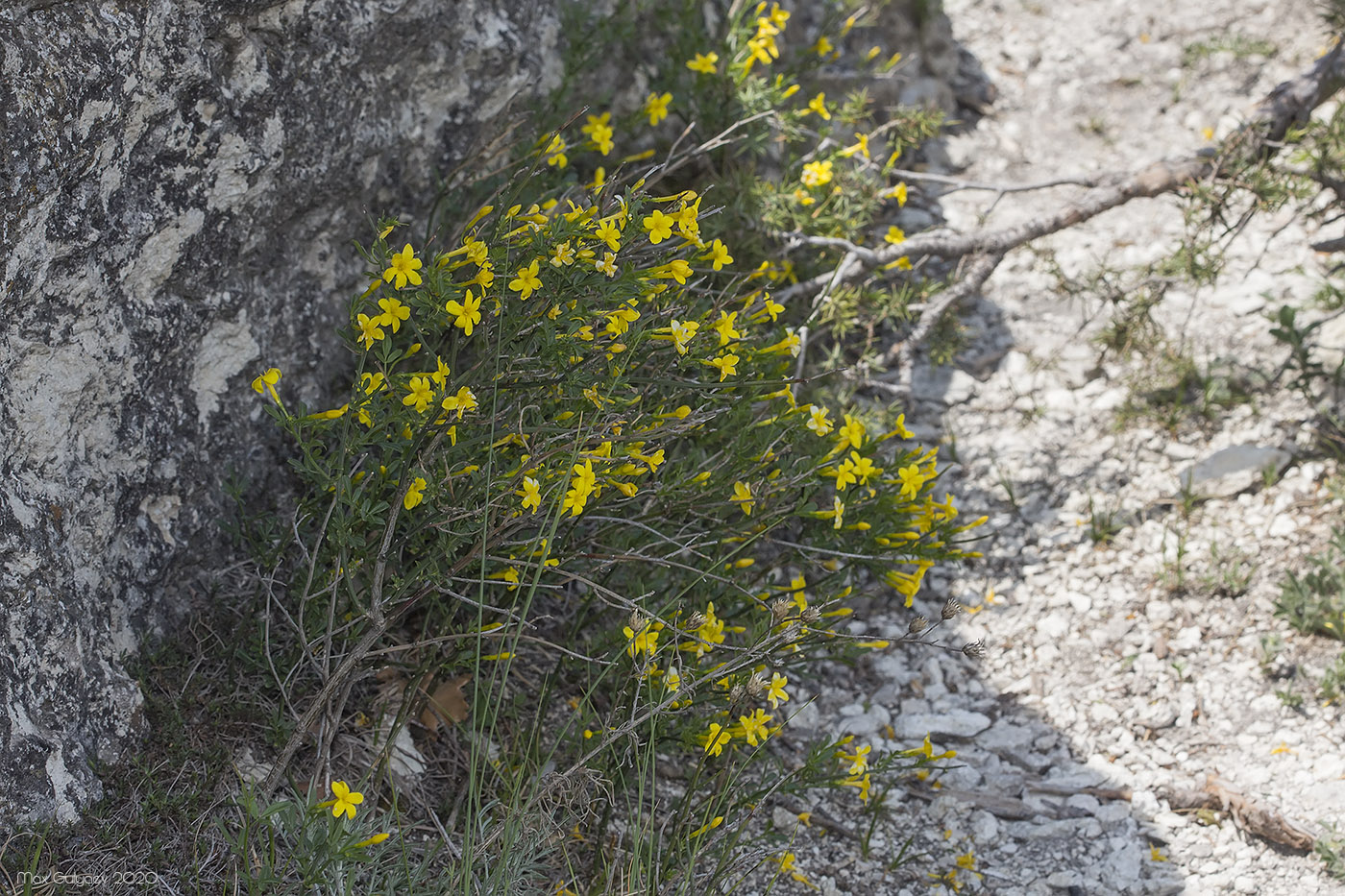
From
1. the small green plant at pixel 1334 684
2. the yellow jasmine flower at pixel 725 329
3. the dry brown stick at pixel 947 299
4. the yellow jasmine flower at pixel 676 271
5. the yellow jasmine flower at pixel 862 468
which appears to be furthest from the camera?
the dry brown stick at pixel 947 299

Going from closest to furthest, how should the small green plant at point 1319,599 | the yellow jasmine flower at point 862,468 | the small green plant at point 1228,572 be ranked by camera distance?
the yellow jasmine flower at point 862,468 → the small green plant at point 1319,599 → the small green plant at point 1228,572

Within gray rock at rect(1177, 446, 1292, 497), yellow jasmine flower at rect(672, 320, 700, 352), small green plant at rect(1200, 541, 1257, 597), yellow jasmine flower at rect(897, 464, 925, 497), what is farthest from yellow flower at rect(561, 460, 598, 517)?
gray rock at rect(1177, 446, 1292, 497)

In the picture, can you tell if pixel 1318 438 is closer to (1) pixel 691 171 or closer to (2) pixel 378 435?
(1) pixel 691 171

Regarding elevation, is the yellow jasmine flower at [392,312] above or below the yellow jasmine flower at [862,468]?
above

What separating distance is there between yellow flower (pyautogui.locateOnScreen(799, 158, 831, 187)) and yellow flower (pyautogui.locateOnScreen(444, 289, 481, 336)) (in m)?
1.52

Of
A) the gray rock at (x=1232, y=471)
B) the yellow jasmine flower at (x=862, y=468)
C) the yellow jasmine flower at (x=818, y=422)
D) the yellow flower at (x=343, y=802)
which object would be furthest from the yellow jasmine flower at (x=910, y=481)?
the yellow flower at (x=343, y=802)

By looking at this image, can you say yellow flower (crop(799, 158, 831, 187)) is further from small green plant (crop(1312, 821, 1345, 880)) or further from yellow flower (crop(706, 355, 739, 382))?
small green plant (crop(1312, 821, 1345, 880))

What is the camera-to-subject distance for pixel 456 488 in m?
2.39

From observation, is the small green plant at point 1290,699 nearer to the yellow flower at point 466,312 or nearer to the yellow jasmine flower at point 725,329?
the yellow jasmine flower at point 725,329

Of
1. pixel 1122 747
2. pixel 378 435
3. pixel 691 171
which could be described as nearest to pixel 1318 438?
pixel 1122 747

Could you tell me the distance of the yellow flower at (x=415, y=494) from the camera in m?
2.27

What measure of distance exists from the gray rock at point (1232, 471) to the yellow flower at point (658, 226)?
223cm

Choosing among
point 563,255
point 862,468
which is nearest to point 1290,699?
point 862,468

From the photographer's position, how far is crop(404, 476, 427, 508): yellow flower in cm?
227
